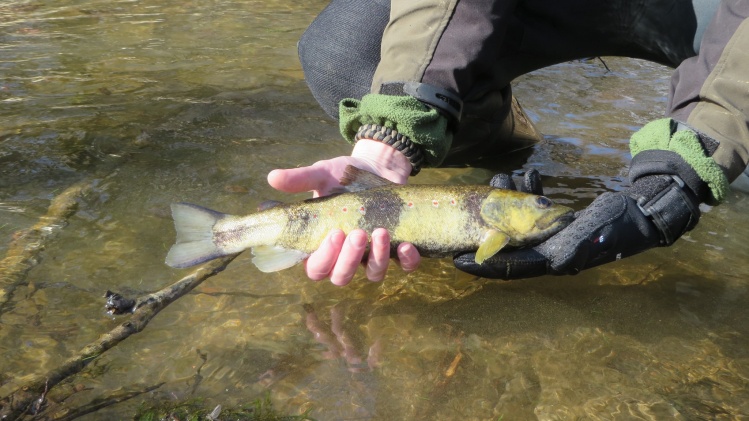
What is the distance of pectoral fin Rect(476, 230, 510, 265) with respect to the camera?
2924 millimetres

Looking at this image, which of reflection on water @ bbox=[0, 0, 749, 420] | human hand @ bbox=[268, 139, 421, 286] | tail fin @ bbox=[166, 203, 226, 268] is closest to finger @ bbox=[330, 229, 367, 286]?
human hand @ bbox=[268, 139, 421, 286]

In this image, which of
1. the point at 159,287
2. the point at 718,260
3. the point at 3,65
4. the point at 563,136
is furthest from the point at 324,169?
the point at 3,65

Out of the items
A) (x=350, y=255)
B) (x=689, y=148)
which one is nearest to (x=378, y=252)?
(x=350, y=255)

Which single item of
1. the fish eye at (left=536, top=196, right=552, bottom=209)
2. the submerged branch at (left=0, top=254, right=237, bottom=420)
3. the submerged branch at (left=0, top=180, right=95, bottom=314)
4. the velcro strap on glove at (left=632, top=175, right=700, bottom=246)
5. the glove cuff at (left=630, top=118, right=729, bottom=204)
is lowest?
the submerged branch at (left=0, top=180, right=95, bottom=314)

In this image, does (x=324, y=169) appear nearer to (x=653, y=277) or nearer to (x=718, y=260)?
(x=653, y=277)

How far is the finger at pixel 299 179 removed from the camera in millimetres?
3161

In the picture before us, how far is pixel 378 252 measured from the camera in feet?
9.82

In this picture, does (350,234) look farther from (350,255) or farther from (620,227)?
(620,227)

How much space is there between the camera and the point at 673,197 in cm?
305

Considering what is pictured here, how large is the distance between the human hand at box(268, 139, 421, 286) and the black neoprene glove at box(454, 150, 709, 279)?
36 centimetres

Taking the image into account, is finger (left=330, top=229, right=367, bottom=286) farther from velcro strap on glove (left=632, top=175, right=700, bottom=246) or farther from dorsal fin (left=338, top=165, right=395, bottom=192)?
velcro strap on glove (left=632, top=175, right=700, bottom=246)

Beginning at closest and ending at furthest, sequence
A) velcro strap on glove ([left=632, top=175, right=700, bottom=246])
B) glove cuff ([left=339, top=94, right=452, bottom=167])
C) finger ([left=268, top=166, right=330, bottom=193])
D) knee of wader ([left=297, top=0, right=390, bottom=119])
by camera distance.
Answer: velcro strap on glove ([left=632, top=175, right=700, bottom=246]) < finger ([left=268, top=166, right=330, bottom=193]) < glove cuff ([left=339, top=94, right=452, bottom=167]) < knee of wader ([left=297, top=0, right=390, bottom=119])

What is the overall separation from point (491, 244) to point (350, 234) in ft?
2.06

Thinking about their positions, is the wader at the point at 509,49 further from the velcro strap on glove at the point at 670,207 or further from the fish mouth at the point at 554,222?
the fish mouth at the point at 554,222
